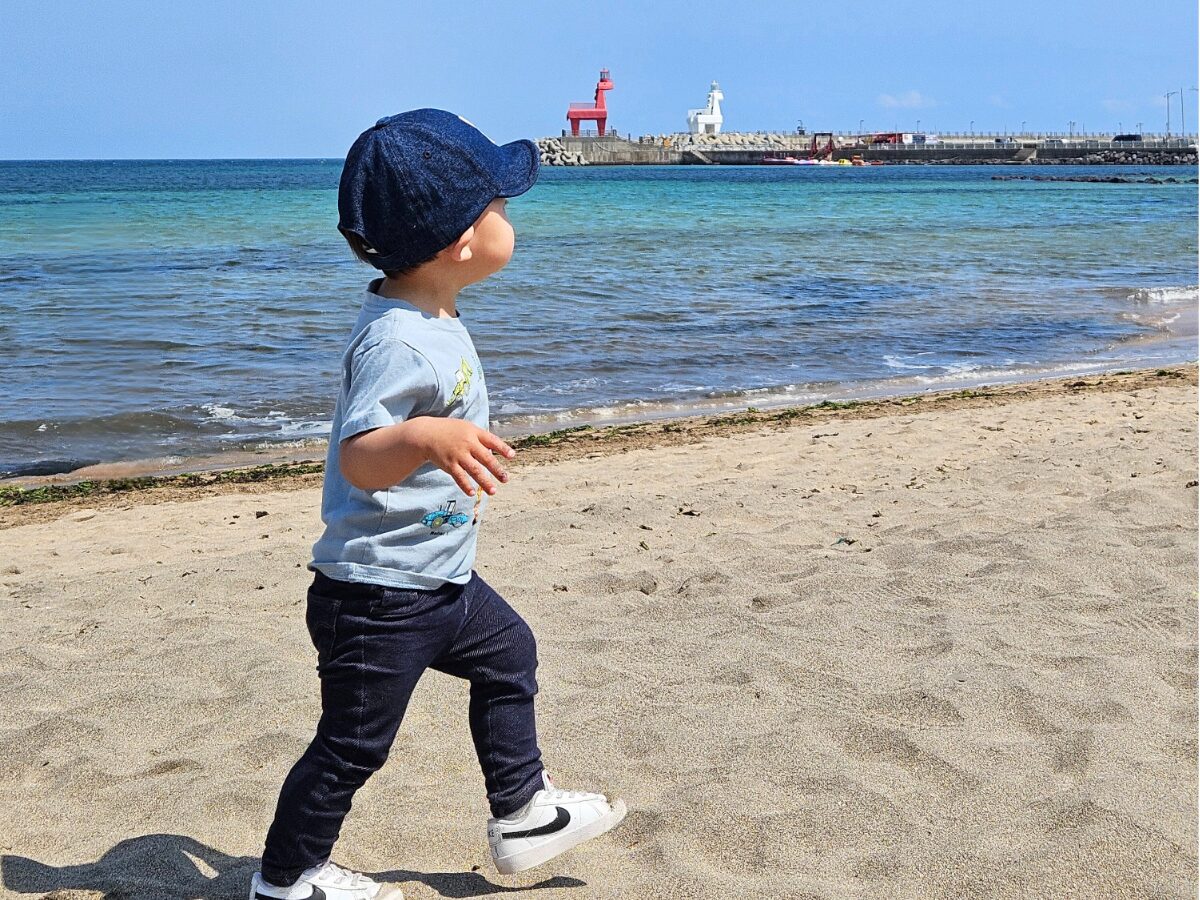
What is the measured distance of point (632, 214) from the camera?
36.9m

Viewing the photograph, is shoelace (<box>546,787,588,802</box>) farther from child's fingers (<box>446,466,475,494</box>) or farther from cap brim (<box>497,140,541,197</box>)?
cap brim (<box>497,140,541,197</box>)

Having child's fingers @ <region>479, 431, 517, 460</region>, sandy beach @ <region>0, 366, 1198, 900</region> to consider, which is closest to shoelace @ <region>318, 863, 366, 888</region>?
sandy beach @ <region>0, 366, 1198, 900</region>

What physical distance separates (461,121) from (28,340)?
11442mm

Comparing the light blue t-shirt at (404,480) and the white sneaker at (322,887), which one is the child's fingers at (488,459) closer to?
the light blue t-shirt at (404,480)

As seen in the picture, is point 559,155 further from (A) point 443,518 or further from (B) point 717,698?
(A) point 443,518

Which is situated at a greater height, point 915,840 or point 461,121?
point 461,121

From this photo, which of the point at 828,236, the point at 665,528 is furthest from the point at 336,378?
the point at 828,236

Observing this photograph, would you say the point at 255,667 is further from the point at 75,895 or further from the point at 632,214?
the point at 632,214

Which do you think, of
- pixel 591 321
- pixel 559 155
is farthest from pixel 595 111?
pixel 591 321

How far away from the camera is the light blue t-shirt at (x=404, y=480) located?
2158 mm

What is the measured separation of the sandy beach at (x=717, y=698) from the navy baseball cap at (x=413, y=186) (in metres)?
1.42

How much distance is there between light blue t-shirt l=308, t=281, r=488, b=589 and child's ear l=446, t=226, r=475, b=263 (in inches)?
5.2

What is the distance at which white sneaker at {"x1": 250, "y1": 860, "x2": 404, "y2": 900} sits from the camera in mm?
2387

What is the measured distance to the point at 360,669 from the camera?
2252 millimetres
